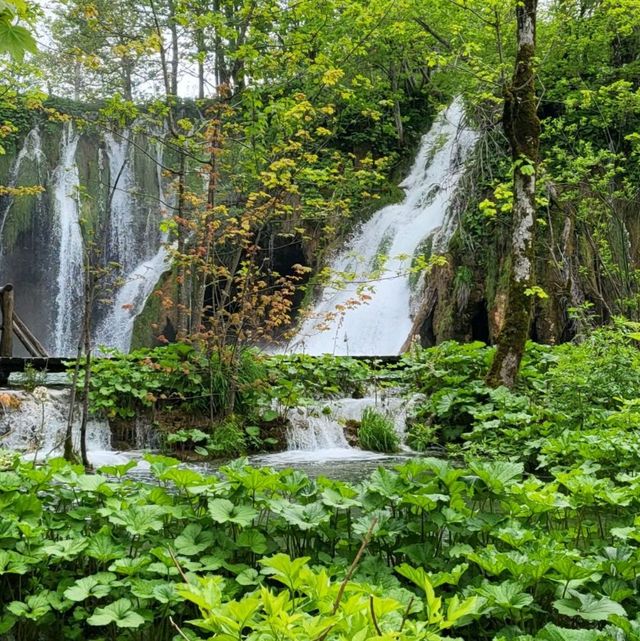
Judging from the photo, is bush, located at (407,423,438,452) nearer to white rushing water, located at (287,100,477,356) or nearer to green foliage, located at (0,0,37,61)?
white rushing water, located at (287,100,477,356)

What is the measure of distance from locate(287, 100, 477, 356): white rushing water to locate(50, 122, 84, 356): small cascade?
7411mm

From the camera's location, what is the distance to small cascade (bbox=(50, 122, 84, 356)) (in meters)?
18.8

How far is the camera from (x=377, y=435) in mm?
7914

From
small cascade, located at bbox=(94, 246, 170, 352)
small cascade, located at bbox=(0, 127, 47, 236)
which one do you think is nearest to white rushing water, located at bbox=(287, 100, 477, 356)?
small cascade, located at bbox=(94, 246, 170, 352)

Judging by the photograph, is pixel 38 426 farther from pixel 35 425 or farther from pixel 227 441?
pixel 227 441

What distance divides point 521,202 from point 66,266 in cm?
1557

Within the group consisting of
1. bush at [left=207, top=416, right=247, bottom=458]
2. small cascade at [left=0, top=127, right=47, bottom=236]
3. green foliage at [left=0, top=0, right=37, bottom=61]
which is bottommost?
bush at [left=207, top=416, right=247, bottom=458]

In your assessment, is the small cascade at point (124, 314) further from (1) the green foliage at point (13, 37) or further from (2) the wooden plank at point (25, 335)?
(1) the green foliage at point (13, 37)

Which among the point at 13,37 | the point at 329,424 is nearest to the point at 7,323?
the point at 329,424

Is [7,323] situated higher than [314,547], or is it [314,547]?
[7,323]

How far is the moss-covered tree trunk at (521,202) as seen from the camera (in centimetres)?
717

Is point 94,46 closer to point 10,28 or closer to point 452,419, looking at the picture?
point 452,419

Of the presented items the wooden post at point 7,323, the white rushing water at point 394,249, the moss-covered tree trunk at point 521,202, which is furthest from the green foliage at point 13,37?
the white rushing water at point 394,249

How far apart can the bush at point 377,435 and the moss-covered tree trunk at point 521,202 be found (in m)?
1.36
